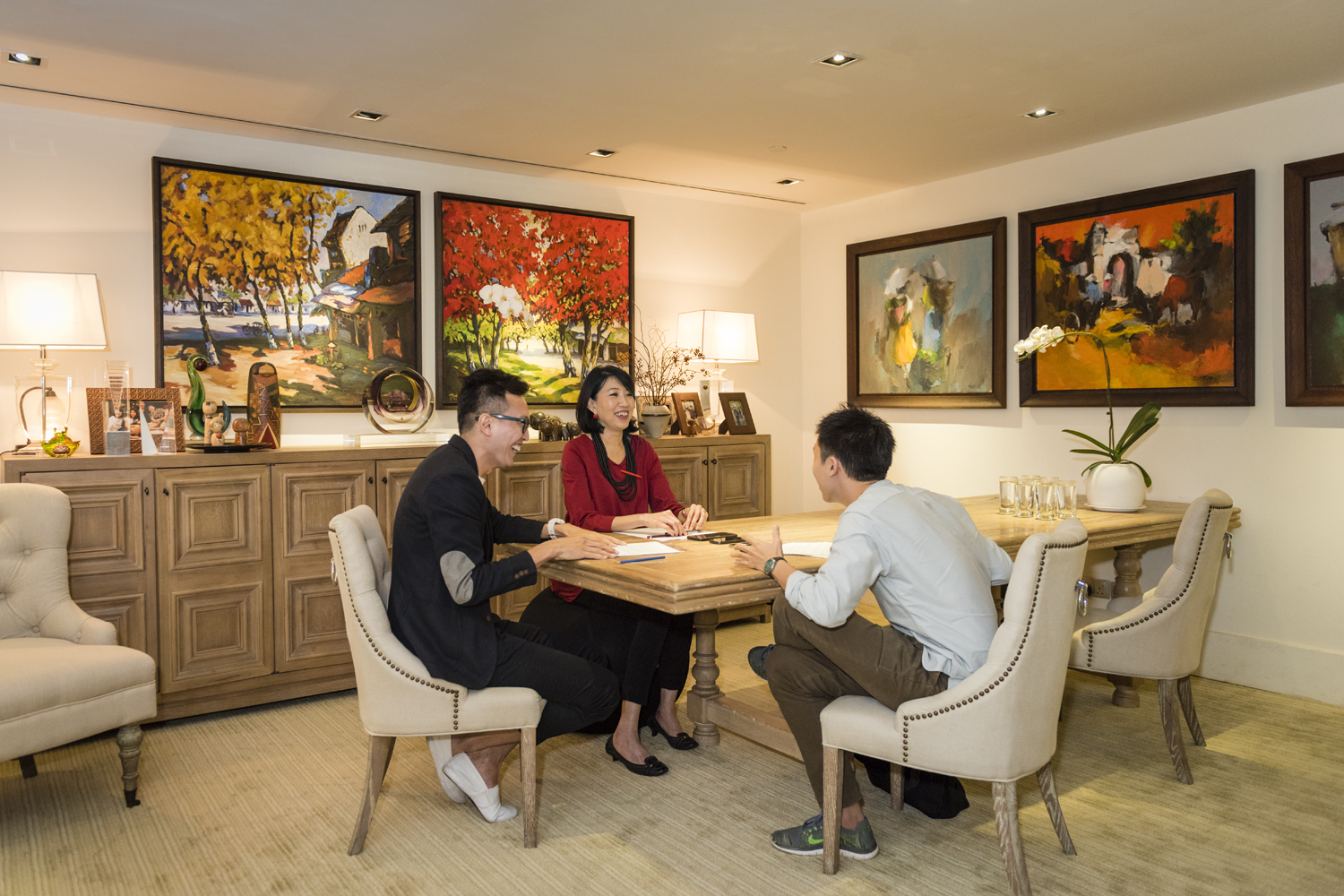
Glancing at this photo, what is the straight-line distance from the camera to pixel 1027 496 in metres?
4.07

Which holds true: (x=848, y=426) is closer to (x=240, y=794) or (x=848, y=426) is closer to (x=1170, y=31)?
(x=1170, y=31)

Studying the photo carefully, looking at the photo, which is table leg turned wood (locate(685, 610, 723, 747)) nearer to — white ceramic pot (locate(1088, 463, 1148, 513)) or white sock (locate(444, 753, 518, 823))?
white sock (locate(444, 753, 518, 823))

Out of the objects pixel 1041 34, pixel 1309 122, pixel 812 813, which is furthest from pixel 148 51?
pixel 1309 122

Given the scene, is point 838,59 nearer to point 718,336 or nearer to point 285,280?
point 718,336

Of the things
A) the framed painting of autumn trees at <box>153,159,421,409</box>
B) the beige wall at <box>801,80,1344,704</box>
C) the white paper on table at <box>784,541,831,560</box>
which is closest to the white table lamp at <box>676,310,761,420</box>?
the beige wall at <box>801,80,1344,704</box>

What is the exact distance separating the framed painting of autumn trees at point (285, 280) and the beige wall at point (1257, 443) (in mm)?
3371

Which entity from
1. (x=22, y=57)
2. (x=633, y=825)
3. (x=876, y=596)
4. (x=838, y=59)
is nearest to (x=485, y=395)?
→ (x=876, y=596)

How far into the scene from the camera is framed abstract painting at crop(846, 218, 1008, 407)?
17.8 feet

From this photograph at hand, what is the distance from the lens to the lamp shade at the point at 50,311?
12.3 ft

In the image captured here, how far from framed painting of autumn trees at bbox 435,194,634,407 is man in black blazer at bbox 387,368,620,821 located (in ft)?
7.89

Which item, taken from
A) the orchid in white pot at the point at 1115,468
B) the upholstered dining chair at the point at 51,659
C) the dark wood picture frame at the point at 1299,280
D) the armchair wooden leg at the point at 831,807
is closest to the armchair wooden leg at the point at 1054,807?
the armchair wooden leg at the point at 831,807

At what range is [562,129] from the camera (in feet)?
15.0

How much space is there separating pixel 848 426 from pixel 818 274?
163 inches

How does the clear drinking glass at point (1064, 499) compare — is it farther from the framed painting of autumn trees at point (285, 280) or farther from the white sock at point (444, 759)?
the framed painting of autumn trees at point (285, 280)
